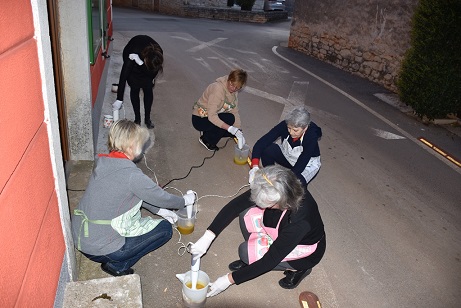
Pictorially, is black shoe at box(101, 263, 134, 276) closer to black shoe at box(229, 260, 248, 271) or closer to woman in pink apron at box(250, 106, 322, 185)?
black shoe at box(229, 260, 248, 271)

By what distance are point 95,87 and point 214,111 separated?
7.57 feet

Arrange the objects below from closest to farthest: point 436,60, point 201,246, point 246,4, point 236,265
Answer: point 201,246 < point 236,265 < point 436,60 < point 246,4

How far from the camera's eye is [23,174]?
6.96 ft

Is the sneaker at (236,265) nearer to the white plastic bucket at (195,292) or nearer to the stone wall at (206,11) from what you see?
the white plastic bucket at (195,292)

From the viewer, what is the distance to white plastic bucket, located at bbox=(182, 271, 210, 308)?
3297mm

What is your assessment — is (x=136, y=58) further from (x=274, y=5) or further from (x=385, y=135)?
(x=274, y=5)

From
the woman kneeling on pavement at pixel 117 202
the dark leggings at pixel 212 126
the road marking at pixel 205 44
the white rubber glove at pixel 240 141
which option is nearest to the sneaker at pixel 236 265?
the woman kneeling on pavement at pixel 117 202

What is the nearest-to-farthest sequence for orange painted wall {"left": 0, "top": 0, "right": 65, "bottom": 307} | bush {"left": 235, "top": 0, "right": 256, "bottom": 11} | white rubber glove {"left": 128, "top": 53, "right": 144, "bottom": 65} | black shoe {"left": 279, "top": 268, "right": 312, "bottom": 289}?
orange painted wall {"left": 0, "top": 0, "right": 65, "bottom": 307}
black shoe {"left": 279, "top": 268, "right": 312, "bottom": 289}
white rubber glove {"left": 128, "top": 53, "right": 144, "bottom": 65}
bush {"left": 235, "top": 0, "right": 256, "bottom": 11}

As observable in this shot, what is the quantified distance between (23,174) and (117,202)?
109 centimetres

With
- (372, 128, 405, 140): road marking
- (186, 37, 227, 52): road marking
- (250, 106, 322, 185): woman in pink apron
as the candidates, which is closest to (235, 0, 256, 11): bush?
(186, 37, 227, 52): road marking

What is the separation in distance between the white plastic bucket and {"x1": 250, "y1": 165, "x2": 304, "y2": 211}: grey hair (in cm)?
90

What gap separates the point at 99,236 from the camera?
3240 millimetres

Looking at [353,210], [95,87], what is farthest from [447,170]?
[95,87]

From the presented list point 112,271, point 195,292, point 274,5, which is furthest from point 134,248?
point 274,5
